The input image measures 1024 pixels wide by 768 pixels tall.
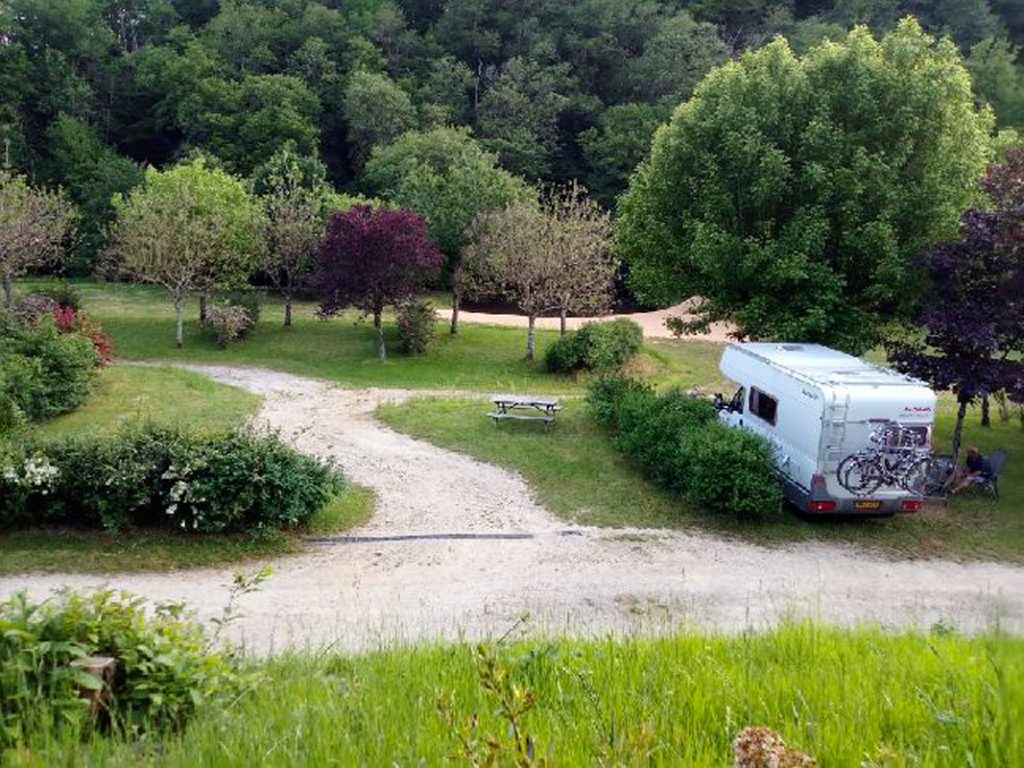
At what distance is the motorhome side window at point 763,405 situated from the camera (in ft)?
45.6

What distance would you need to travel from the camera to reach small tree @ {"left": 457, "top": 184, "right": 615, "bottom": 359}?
85.0 feet

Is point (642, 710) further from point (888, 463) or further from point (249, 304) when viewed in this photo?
point (249, 304)

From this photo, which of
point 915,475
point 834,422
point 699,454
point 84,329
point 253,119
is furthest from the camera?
point 253,119

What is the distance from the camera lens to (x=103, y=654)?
13.0 ft

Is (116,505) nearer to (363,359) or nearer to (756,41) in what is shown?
(363,359)

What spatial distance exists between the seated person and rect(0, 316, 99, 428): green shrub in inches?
667

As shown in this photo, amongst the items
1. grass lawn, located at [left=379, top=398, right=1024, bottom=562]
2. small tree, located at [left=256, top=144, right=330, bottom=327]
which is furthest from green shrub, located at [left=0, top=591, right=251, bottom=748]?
small tree, located at [left=256, top=144, right=330, bottom=327]

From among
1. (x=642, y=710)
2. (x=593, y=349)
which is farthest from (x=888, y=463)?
(x=593, y=349)

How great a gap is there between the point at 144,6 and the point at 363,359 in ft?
162

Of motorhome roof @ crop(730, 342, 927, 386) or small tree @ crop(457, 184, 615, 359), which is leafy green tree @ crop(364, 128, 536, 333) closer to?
small tree @ crop(457, 184, 615, 359)

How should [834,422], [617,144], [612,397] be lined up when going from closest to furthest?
[834,422]
[612,397]
[617,144]

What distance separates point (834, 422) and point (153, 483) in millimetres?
9277

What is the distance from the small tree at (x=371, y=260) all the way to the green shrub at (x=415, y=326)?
631 mm

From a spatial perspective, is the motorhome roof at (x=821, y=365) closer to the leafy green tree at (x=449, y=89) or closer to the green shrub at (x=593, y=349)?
the green shrub at (x=593, y=349)
